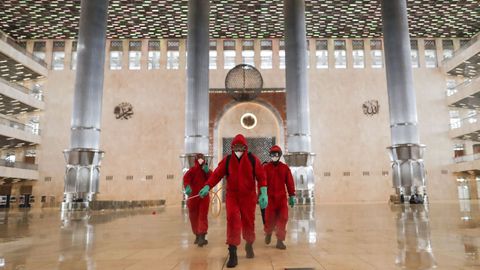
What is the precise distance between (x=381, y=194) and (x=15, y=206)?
2595 cm

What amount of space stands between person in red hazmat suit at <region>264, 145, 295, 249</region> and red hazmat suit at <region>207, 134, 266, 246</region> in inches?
35.2

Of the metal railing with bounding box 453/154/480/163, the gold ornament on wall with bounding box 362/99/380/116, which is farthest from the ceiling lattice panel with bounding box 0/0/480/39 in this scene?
the metal railing with bounding box 453/154/480/163

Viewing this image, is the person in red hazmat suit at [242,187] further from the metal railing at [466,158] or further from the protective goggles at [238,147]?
the metal railing at [466,158]

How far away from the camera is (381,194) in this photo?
26.3 metres

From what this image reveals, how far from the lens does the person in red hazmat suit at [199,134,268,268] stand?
4316mm

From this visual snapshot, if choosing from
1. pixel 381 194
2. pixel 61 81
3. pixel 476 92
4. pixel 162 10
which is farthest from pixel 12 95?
pixel 476 92

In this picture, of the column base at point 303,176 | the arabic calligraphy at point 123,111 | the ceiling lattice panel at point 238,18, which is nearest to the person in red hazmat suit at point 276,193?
the column base at point 303,176

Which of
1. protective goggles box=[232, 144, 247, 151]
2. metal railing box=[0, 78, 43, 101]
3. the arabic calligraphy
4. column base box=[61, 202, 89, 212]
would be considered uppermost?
metal railing box=[0, 78, 43, 101]

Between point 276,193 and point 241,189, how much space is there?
45.5 inches

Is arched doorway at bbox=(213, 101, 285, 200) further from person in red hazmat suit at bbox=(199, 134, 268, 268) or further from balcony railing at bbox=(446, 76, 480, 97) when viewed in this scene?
person in red hazmat suit at bbox=(199, 134, 268, 268)

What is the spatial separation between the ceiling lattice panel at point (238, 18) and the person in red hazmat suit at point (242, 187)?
21.6 meters

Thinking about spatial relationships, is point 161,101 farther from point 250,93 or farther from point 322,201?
point 322,201

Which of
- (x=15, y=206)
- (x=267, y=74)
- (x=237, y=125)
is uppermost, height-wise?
(x=267, y=74)

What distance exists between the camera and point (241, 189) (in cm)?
444
